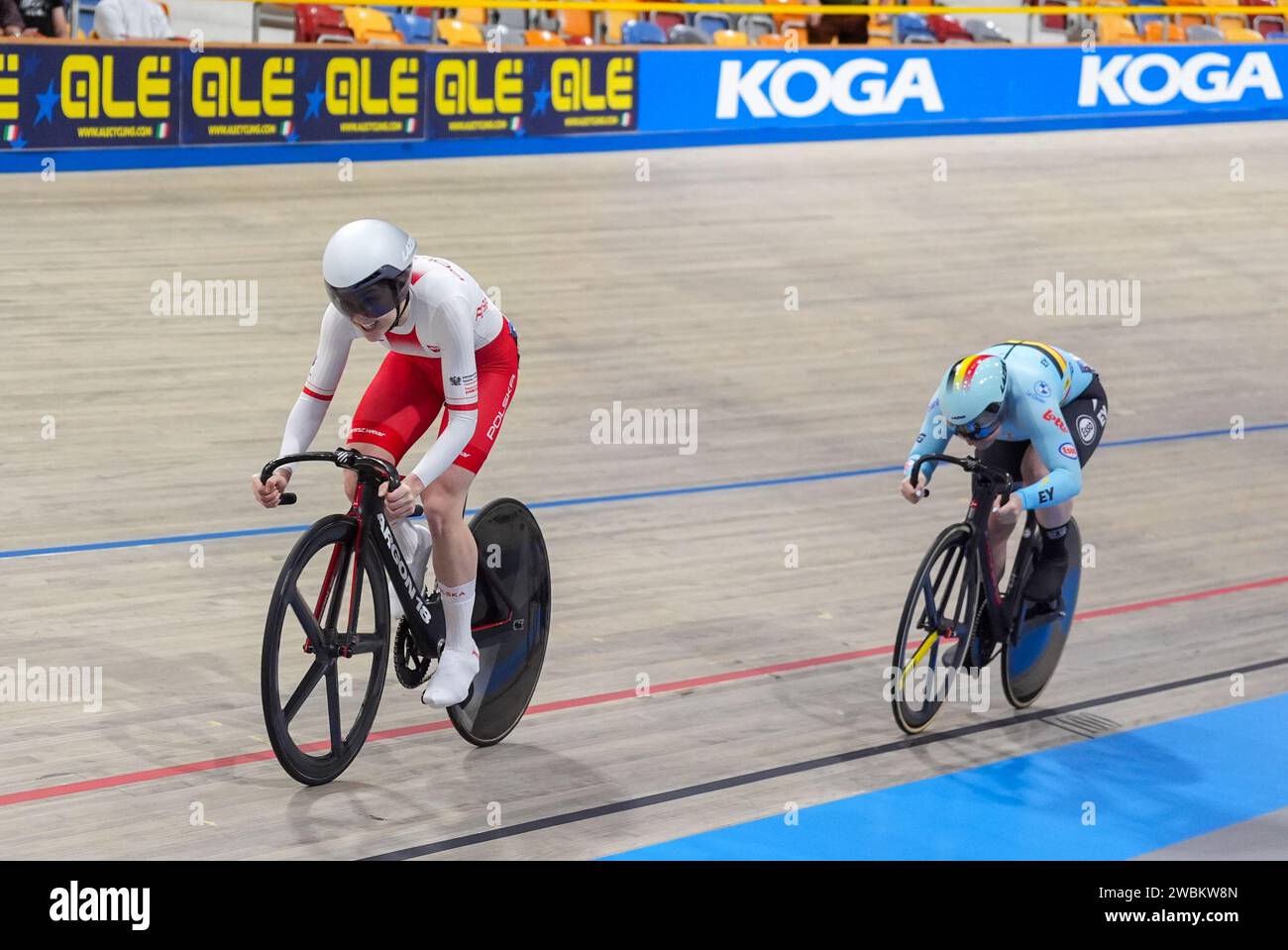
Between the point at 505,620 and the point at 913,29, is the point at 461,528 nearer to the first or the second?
the point at 505,620

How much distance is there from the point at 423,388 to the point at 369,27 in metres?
8.22

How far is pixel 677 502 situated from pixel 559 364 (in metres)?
1.71

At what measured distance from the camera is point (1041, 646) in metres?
4.64

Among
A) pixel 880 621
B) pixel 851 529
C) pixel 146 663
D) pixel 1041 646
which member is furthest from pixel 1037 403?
pixel 146 663

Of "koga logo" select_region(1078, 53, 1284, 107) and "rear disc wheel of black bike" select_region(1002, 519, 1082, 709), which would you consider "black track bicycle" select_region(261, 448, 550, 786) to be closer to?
"rear disc wheel of black bike" select_region(1002, 519, 1082, 709)

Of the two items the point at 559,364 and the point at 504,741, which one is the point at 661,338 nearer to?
the point at 559,364

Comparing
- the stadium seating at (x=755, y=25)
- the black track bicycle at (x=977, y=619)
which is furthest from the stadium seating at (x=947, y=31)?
the black track bicycle at (x=977, y=619)

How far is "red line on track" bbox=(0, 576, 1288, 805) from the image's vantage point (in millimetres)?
3744

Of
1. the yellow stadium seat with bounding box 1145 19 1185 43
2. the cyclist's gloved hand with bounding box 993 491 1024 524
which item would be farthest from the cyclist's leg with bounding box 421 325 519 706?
the yellow stadium seat with bounding box 1145 19 1185 43

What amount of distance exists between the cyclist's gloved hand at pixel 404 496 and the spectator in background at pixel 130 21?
6826 mm

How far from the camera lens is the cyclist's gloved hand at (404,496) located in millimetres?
3480

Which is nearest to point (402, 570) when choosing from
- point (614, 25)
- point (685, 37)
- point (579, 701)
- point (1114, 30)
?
point (579, 701)

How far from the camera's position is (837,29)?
42.0 ft

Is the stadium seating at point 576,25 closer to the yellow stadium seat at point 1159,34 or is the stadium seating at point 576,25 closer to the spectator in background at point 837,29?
the spectator in background at point 837,29
